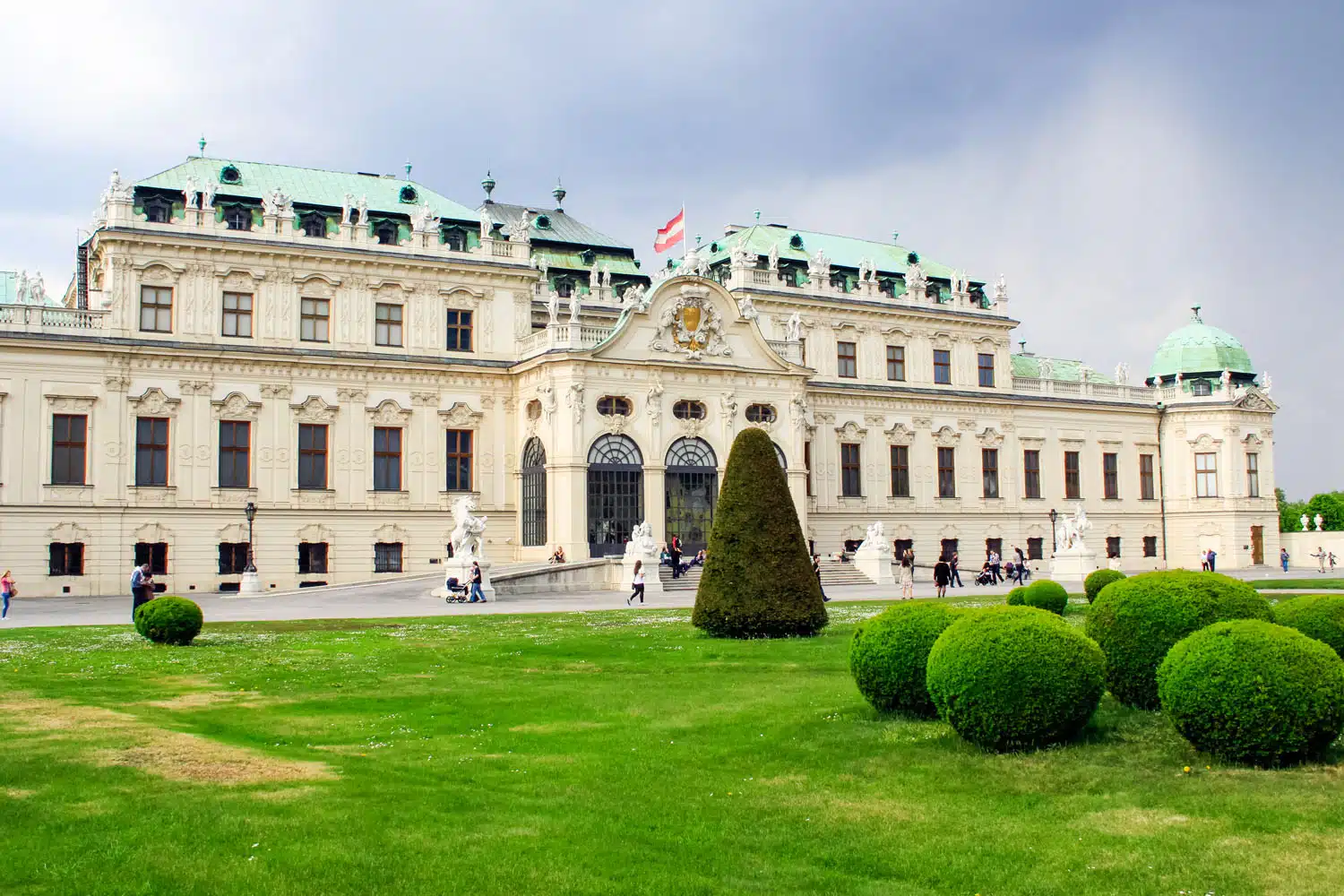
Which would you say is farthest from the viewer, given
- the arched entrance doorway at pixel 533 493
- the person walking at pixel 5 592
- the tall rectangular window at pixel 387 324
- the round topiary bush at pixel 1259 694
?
the tall rectangular window at pixel 387 324

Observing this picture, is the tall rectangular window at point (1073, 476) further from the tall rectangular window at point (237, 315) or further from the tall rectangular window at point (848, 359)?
the tall rectangular window at point (237, 315)

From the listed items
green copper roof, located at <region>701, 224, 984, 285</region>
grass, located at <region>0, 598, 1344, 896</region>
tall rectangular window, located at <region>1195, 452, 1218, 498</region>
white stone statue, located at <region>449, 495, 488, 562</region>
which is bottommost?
grass, located at <region>0, 598, 1344, 896</region>

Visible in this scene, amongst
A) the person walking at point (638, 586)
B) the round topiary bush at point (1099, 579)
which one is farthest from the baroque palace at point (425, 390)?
the round topiary bush at point (1099, 579)

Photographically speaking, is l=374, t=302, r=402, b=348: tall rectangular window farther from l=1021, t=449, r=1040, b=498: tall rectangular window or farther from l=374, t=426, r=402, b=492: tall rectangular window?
l=1021, t=449, r=1040, b=498: tall rectangular window

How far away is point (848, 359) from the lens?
61500 millimetres

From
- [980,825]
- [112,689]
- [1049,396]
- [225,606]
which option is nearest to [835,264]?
[1049,396]

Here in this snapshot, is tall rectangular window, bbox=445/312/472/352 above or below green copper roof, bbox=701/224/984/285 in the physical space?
below

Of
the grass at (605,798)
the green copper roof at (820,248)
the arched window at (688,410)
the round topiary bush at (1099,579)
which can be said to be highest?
the green copper roof at (820,248)

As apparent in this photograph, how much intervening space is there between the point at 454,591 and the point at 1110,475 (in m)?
42.3

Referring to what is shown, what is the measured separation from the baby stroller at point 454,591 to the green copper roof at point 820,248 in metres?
27.9

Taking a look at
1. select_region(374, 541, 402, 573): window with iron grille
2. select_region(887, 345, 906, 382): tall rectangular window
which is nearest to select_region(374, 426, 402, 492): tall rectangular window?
select_region(374, 541, 402, 573): window with iron grille

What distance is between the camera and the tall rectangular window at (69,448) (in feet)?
149

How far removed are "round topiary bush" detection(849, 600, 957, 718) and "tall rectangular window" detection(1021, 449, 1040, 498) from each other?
172 ft

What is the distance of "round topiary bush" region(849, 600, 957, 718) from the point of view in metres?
14.5
